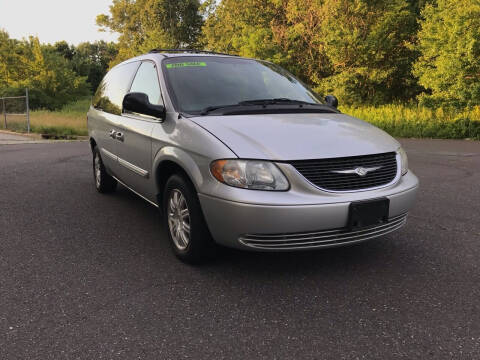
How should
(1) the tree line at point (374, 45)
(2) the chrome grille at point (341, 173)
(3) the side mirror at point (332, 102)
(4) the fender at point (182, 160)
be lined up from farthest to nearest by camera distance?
(1) the tree line at point (374, 45) < (3) the side mirror at point (332, 102) < (4) the fender at point (182, 160) < (2) the chrome grille at point (341, 173)

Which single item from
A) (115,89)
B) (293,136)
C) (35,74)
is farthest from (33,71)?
(293,136)

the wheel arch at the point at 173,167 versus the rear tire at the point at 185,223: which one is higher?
the wheel arch at the point at 173,167

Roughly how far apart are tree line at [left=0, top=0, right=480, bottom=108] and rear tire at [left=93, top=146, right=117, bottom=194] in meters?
12.4

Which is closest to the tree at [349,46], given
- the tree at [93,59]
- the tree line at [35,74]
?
the tree line at [35,74]

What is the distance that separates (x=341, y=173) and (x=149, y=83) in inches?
86.7

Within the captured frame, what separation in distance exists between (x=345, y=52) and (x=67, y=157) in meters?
14.7

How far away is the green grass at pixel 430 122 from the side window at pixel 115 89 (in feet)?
39.3

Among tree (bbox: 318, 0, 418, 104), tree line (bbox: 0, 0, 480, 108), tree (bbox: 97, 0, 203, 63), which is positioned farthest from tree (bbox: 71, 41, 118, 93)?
tree (bbox: 318, 0, 418, 104)

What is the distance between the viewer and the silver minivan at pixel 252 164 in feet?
→ 9.17

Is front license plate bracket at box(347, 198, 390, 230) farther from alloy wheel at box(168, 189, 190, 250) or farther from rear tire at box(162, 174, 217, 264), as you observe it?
alloy wheel at box(168, 189, 190, 250)

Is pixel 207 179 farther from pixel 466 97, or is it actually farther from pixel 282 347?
pixel 466 97

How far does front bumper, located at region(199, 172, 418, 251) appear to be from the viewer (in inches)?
108

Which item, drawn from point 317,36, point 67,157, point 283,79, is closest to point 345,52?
point 317,36

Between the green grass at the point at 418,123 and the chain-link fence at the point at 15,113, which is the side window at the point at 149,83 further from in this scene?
the chain-link fence at the point at 15,113
